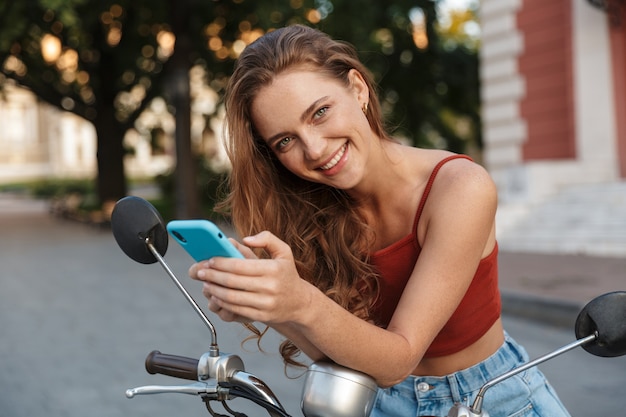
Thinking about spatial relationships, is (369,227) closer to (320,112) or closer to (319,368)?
(320,112)

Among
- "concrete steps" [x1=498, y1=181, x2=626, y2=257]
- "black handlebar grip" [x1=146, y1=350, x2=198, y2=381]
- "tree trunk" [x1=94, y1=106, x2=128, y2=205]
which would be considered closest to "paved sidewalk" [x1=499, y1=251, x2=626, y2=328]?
"concrete steps" [x1=498, y1=181, x2=626, y2=257]

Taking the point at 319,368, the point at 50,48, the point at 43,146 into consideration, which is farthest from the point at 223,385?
the point at 43,146

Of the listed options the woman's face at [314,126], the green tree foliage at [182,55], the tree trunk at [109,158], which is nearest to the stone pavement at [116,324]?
the woman's face at [314,126]

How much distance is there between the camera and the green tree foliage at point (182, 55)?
18.9 metres

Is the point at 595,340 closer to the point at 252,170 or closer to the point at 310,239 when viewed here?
the point at 310,239

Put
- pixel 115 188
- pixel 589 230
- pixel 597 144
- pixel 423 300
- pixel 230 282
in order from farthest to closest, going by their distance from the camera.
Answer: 1. pixel 115 188
2. pixel 597 144
3. pixel 589 230
4. pixel 423 300
5. pixel 230 282

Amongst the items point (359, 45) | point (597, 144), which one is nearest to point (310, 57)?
point (597, 144)

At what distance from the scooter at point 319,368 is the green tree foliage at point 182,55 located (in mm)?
16685

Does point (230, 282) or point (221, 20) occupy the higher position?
point (230, 282)

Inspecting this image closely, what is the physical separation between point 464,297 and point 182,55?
710 inches

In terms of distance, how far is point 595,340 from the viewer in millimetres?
1602

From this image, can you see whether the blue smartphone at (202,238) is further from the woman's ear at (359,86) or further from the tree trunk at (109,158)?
the tree trunk at (109,158)

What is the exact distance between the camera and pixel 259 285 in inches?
54.8

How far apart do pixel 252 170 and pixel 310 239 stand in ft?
0.77
